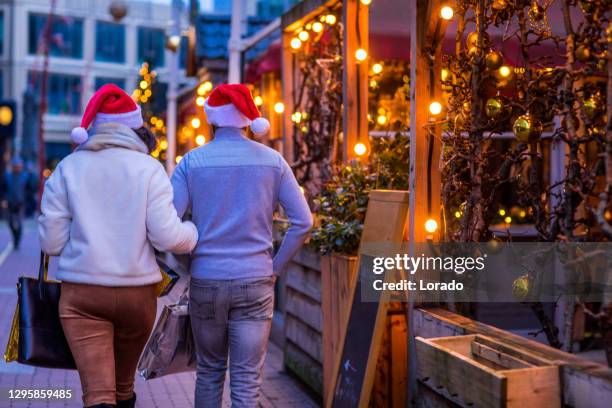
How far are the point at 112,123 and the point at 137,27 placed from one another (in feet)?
152

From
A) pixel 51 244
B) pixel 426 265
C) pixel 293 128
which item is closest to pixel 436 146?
pixel 426 265

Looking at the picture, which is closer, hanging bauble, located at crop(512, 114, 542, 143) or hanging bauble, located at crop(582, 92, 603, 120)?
hanging bauble, located at crop(582, 92, 603, 120)

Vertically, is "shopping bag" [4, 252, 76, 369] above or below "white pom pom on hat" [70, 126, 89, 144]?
below

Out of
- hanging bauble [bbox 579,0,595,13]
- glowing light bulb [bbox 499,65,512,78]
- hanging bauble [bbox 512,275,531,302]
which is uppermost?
hanging bauble [bbox 579,0,595,13]

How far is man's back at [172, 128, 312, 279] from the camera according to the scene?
395cm

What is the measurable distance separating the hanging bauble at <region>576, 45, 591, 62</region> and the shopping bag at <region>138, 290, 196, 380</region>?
6.81ft

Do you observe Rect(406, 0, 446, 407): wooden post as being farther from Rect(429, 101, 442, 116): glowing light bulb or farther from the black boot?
the black boot

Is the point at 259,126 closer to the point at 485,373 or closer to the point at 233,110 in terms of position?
the point at 233,110

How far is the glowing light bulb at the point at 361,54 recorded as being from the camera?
21.8 feet

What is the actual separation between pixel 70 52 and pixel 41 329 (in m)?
45.3

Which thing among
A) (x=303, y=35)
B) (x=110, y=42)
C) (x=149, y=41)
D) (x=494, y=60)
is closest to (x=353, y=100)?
(x=303, y=35)

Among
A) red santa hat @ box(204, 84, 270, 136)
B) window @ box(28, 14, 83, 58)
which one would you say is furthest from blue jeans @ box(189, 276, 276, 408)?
window @ box(28, 14, 83, 58)

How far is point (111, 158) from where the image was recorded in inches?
148

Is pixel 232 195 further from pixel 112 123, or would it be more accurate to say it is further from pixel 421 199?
pixel 421 199
